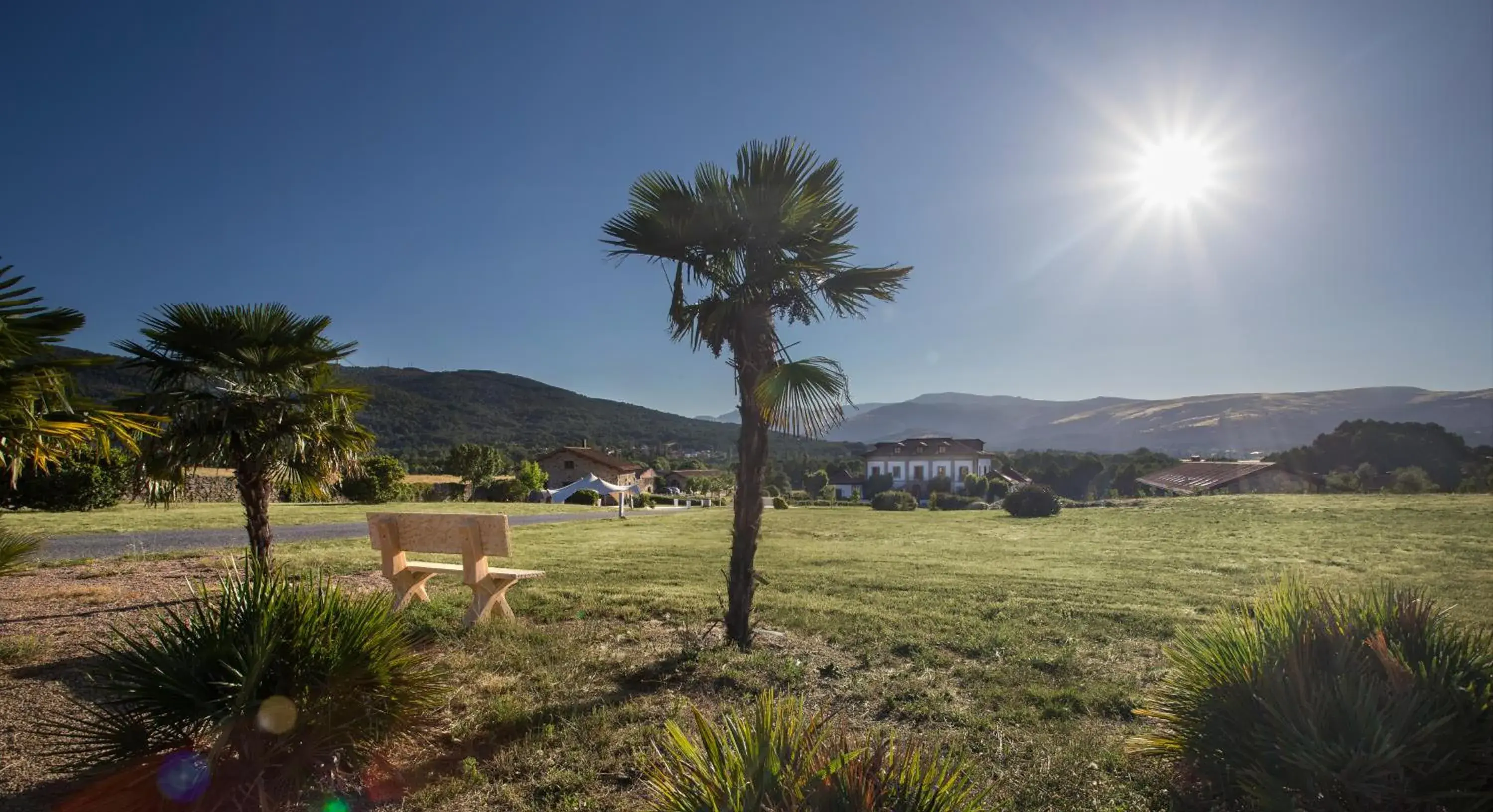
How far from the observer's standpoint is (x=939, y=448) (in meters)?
85.0

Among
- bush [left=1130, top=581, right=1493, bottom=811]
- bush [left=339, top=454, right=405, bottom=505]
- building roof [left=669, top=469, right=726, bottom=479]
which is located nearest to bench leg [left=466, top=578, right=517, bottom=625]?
bush [left=1130, top=581, right=1493, bottom=811]

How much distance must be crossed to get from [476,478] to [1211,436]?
191 metres

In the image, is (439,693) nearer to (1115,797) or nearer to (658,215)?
(1115,797)

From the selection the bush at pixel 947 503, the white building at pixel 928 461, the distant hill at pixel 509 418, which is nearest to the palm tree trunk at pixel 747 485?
the bush at pixel 947 503

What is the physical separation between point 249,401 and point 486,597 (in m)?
3.29

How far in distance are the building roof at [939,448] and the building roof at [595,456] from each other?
34.4 metres

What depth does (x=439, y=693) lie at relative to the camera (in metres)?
3.42

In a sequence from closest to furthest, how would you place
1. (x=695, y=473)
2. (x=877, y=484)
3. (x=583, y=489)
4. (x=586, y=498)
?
(x=586, y=498) → (x=583, y=489) → (x=877, y=484) → (x=695, y=473)

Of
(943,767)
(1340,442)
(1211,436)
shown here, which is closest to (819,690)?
(943,767)

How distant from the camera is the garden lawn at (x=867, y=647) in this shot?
10.9 feet

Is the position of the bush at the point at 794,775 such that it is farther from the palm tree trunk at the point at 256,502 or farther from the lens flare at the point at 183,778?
the palm tree trunk at the point at 256,502

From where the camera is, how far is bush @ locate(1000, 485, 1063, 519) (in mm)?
29188

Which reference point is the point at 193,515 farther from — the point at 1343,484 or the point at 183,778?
the point at 1343,484

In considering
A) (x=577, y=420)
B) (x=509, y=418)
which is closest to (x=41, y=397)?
(x=509, y=418)
